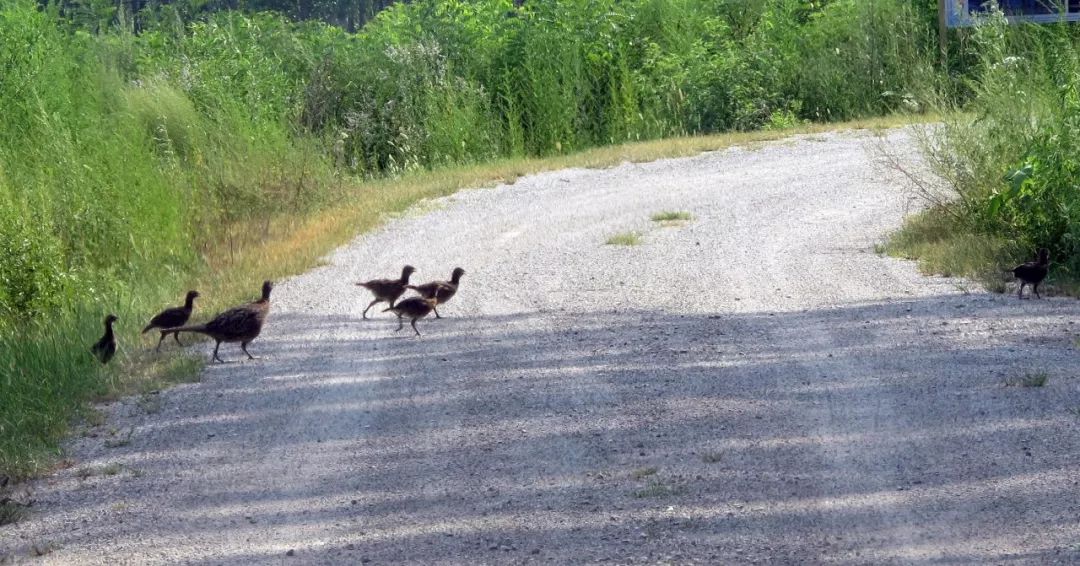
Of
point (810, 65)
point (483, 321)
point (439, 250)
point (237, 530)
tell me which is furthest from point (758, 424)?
point (810, 65)

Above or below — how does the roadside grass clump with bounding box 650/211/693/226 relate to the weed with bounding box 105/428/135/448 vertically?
below

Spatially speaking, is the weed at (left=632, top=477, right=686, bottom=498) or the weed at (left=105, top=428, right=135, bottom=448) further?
the weed at (left=105, top=428, right=135, bottom=448)

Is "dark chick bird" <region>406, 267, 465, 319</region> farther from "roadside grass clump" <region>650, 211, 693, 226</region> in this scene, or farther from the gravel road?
"roadside grass clump" <region>650, 211, 693, 226</region>

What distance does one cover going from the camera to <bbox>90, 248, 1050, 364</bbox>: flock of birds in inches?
404

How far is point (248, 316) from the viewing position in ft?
33.8

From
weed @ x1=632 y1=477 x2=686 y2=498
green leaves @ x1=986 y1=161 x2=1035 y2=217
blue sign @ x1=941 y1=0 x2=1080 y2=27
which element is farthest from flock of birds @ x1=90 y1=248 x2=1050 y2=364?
blue sign @ x1=941 y1=0 x2=1080 y2=27

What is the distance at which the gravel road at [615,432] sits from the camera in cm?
638

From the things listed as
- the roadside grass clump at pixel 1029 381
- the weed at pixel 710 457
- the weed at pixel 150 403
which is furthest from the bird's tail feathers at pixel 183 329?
the roadside grass clump at pixel 1029 381

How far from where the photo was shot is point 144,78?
20.2 metres

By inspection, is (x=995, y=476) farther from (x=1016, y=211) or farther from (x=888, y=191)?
(x=888, y=191)

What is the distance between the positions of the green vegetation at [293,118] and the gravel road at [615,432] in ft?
3.68

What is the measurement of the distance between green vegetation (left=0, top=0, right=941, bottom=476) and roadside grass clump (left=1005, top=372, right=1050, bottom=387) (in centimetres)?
575

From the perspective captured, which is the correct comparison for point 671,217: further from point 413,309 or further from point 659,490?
point 659,490

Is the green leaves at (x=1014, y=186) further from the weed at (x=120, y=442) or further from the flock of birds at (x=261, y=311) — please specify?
the weed at (x=120, y=442)
